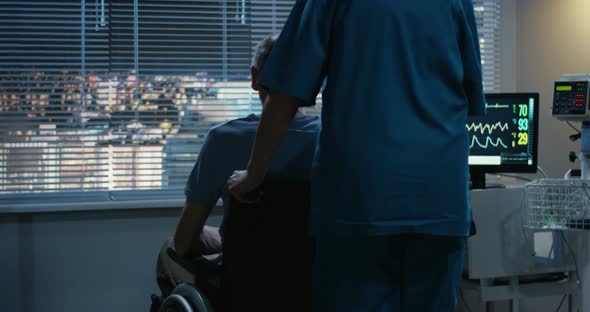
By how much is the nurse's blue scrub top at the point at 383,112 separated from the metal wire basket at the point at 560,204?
108 centimetres

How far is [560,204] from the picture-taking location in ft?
7.69

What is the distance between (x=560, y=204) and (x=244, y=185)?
4.24ft

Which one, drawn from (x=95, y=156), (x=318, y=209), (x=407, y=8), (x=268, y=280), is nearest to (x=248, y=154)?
(x=268, y=280)

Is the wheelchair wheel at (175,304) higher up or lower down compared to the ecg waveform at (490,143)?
lower down

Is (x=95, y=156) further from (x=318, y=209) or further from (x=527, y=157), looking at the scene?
(x=318, y=209)

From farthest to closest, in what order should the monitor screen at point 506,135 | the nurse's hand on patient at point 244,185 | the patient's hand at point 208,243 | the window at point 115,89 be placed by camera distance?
the window at point 115,89
the monitor screen at point 506,135
the patient's hand at point 208,243
the nurse's hand on patient at point 244,185

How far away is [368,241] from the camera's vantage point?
132 cm

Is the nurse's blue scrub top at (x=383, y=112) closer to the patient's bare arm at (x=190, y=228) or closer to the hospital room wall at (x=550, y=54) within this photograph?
the patient's bare arm at (x=190, y=228)

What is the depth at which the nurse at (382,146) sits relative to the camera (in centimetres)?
132

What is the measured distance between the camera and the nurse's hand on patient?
1465mm

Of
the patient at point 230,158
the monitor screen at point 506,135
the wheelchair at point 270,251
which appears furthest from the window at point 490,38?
the wheelchair at point 270,251

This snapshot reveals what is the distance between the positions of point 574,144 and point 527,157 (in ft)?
1.51

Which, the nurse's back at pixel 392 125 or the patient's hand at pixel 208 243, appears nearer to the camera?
the nurse's back at pixel 392 125

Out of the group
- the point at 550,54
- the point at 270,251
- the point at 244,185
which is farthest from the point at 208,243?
the point at 550,54
